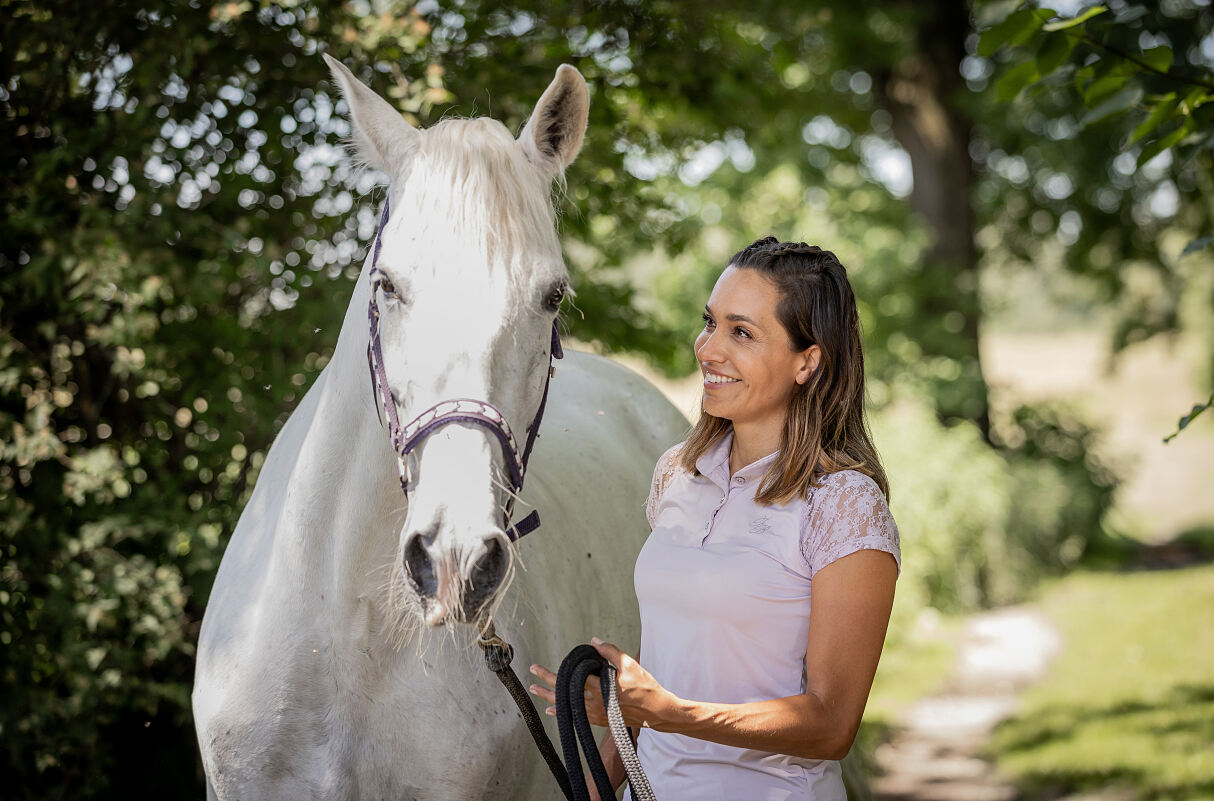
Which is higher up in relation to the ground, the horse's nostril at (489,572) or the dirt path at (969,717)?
the dirt path at (969,717)

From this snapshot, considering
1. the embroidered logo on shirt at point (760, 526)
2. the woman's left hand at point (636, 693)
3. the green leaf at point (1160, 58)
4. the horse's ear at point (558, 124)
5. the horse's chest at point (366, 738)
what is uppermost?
the green leaf at point (1160, 58)

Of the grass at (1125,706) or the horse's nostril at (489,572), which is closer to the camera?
the horse's nostril at (489,572)

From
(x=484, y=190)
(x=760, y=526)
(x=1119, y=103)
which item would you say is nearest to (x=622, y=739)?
(x=760, y=526)

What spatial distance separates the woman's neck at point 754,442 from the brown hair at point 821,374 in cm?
2

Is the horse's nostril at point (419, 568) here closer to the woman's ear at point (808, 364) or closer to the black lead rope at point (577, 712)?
the black lead rope at point (577, 712)

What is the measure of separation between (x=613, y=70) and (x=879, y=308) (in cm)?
691

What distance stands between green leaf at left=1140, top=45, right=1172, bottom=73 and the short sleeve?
1700mm

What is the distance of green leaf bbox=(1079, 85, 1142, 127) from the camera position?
2.65 metres

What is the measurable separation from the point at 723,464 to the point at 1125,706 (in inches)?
208

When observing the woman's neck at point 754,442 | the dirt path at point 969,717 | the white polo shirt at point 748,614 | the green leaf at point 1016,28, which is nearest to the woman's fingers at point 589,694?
the white polo shirt at point 748,614

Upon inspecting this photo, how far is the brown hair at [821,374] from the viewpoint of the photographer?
180 centimetres

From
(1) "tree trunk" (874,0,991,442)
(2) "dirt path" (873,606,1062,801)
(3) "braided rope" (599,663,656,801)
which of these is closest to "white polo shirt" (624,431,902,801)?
(3) "braided rope" (599,663,656,801)

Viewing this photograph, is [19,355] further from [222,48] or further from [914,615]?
[914,615]

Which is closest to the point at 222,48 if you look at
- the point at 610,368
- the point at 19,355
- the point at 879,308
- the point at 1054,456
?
the point at 19,355
